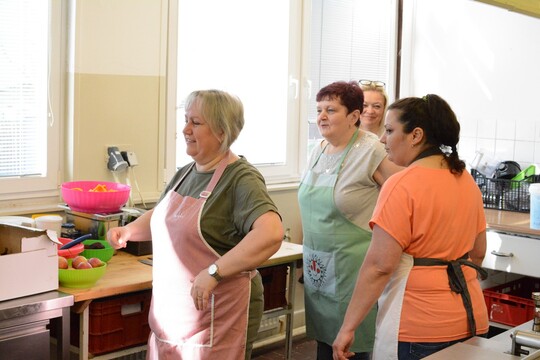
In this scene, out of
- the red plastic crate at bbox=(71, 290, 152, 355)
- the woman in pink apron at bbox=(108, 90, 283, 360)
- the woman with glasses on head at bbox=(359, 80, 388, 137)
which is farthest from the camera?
the woman with glasses on head at bbox=(359, 80, 388, 137)

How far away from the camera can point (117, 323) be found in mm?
3008

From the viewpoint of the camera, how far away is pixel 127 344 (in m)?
3.07

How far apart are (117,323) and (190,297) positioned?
0.60m

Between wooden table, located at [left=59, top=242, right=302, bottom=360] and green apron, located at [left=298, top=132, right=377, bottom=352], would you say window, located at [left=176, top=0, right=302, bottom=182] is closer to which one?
wooden table, located at [left=59, top=242, right=302, bottom=360]

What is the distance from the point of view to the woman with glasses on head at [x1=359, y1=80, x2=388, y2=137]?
3.75m

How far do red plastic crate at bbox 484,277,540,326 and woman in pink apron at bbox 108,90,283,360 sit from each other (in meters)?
2.16

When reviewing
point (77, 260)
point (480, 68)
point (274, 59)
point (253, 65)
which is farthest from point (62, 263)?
point (480, 68)

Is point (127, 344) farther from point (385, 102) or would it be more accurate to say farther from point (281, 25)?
point (281, 25)

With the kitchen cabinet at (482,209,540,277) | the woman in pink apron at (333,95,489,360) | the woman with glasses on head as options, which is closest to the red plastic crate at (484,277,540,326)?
the kitchen cabinet at (482,209,540,277)

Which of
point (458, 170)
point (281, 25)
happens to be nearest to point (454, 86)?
point (281, 25)

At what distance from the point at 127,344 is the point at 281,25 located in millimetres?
2333

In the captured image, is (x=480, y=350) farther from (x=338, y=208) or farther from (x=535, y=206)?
(x=535, y=206)

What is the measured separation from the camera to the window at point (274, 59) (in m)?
4.19

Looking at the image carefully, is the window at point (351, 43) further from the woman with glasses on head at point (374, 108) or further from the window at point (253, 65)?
the woman with glasses on head at point (374, 108)
